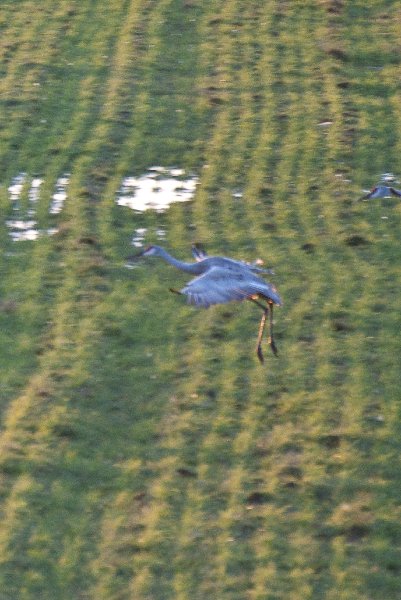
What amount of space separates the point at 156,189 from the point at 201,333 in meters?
3.47

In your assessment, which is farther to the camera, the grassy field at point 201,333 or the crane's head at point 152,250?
the crane's head at point 152,250

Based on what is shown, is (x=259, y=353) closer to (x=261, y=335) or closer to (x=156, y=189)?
(x=261, y=335)

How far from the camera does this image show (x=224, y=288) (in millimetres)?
8836

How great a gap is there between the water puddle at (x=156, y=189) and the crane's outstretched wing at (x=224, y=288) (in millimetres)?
4138

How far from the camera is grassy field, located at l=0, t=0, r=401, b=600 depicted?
7.93 m

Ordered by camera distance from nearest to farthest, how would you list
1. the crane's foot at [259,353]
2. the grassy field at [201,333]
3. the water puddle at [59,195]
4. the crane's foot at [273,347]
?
the grassy field at [201,333], the crane's foot at [259,353], the crane's foot at [273,347], the water puddle at [59,195]

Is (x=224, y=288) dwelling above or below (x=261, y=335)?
above

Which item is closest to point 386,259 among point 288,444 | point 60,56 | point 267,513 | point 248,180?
point 248,180

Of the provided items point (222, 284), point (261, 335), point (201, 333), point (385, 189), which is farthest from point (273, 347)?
point (385, 189)

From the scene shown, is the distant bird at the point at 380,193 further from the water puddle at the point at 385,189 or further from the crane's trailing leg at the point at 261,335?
the crane's trailing leg at the point at 261,335

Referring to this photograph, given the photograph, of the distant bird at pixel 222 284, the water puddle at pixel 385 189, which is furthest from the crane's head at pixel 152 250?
the water puddle at pixel 385 189

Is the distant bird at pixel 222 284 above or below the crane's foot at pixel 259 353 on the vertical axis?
above

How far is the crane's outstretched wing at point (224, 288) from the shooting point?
28.2 feet

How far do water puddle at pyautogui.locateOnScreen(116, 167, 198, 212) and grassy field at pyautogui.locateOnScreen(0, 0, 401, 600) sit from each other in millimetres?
134
